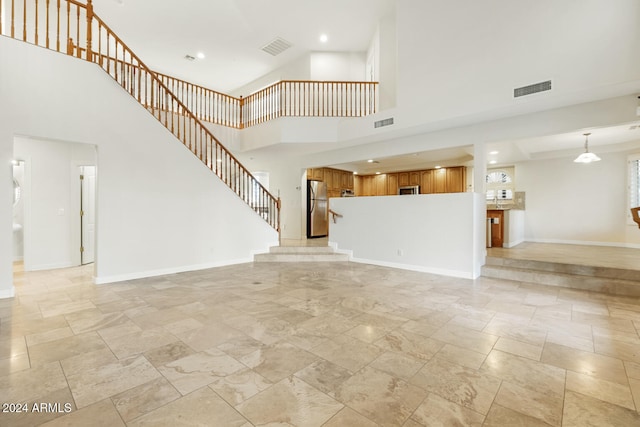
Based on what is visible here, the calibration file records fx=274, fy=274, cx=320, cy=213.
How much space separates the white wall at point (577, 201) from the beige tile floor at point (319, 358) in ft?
14.9

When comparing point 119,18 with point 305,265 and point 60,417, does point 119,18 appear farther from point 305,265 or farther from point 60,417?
point 60,417

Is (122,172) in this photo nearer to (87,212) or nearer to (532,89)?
(87,212)

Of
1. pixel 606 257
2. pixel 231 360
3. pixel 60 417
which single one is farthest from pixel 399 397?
pixel 606 257

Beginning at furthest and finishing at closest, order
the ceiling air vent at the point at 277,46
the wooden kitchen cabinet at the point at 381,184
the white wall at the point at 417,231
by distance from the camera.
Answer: the wooden kitchen cabinet at the point at 381,184
the ceiling air vent at the point at 277,46
the white wall at the point at 417,231

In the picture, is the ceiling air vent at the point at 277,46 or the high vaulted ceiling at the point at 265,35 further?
the ceiling air vent at the point at 277,46

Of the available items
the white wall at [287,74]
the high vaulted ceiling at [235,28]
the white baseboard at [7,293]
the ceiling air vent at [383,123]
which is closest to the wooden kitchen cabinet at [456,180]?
the ceiling air vent at [383,123]

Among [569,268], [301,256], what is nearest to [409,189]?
[301,256]

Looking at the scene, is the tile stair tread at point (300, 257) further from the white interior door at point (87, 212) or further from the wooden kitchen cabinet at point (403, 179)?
the wooden kitchen cabinet at point (403, 179)

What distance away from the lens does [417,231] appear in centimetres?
593

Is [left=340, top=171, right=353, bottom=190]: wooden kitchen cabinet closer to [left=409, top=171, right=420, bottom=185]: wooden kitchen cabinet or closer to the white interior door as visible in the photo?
[left=409, top=171, right=420, bottom=185]: wooden kitchen cabinet

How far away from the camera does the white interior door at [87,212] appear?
6480 mm

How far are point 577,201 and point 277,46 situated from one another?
9.71m

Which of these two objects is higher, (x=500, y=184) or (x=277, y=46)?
(x=277, y=46)

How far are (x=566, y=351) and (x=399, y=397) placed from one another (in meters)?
1.82
